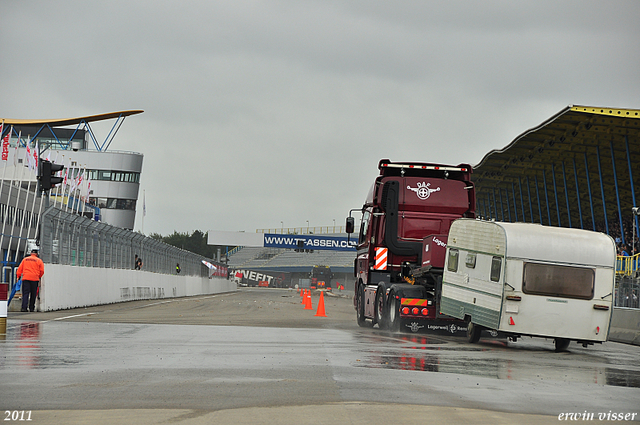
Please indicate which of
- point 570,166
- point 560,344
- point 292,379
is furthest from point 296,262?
point 292,379

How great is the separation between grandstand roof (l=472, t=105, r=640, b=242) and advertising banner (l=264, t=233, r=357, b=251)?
143ft

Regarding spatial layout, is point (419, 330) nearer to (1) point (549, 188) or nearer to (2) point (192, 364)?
(2) point (192, 364)

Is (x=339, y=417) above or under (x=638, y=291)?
under

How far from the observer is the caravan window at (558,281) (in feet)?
51.3

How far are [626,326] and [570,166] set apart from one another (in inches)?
973

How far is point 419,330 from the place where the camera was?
18.6m

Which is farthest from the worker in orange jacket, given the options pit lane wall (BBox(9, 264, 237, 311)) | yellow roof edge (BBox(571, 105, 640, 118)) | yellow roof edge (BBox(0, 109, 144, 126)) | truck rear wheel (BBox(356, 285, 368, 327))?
yellow roof edge (BBox(0, 109, 144, 126))

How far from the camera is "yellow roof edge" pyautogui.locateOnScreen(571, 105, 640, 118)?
30703mm

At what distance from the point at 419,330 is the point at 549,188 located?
3602cm

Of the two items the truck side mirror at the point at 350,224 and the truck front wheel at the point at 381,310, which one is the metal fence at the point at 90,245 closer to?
the truck side mirror at the point at 350,224

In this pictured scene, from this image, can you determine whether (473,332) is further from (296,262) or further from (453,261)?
(296,262)

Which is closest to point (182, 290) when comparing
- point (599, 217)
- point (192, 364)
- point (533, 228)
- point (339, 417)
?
point (599, 217)

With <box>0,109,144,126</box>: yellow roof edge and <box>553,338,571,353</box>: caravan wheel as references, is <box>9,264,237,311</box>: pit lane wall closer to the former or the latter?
<box>553,338,571,353</box>: caravan wheel

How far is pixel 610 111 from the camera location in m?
31.0
